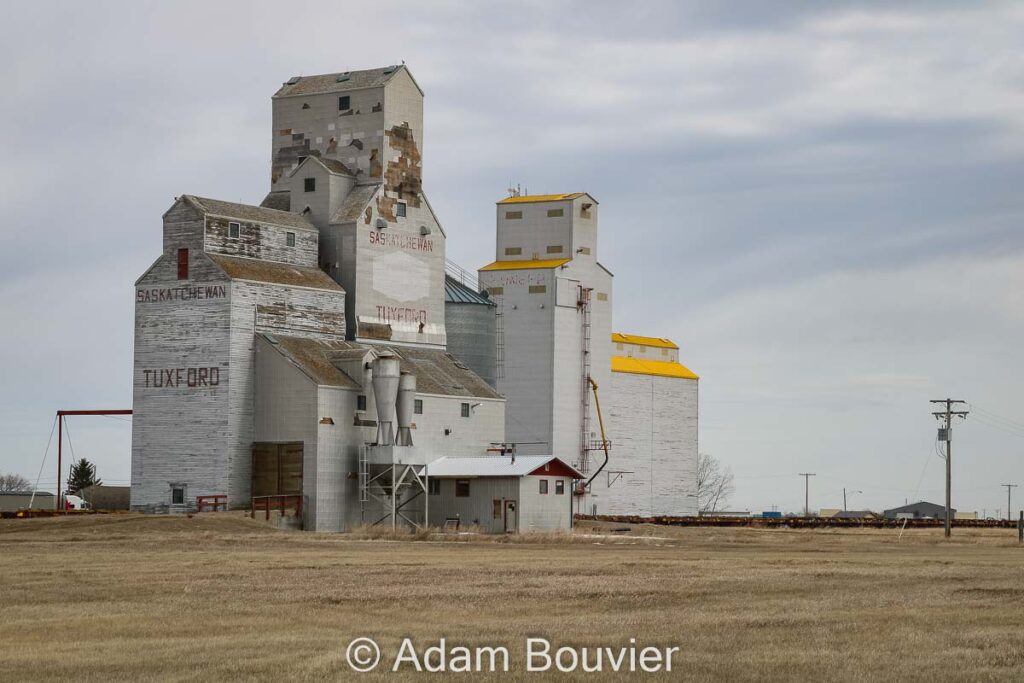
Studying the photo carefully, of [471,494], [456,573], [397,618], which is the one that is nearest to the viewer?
[397,618]

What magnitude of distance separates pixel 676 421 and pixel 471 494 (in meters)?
38.7

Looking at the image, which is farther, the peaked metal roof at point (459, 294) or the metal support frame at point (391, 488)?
the peaked metal roof at point (459, 294)

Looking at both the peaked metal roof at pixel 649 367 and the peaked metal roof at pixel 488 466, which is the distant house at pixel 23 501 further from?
the peaked metal roof at pixel 649 367

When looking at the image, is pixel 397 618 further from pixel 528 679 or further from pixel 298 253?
pixel 298 253

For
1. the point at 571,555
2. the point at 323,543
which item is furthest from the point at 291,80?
the point at 571,555

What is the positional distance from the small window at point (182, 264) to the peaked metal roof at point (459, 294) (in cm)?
2040

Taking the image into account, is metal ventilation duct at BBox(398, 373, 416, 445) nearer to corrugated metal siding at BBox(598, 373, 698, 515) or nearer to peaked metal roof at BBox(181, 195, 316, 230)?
peaked metal roof at BBox(181, 195, 316, 230)

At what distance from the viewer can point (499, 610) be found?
27609 millimetres

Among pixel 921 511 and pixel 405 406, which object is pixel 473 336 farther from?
pixel 921 511

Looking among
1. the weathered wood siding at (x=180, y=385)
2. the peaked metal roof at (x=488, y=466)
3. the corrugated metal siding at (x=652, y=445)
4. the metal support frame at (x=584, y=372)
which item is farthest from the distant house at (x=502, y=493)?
the corrugated metal siding at (x=652, y=445)

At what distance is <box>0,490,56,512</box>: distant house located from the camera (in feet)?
313

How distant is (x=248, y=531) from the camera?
62.7 m

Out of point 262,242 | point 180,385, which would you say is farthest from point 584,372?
point 180,385

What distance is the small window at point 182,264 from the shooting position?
72.9 m
